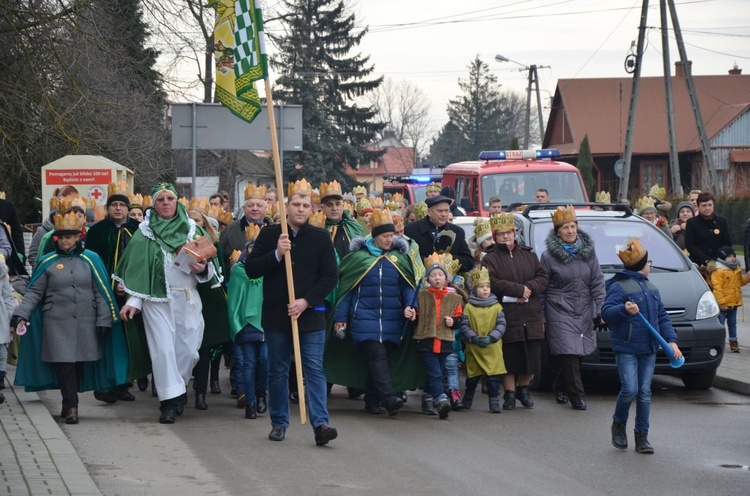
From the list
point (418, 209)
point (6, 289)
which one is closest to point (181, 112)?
→ point (418, 209)

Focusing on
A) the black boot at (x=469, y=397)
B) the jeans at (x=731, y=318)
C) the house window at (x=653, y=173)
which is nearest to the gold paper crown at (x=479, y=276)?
the black boot at (x=469, y=397)

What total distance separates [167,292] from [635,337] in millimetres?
3814

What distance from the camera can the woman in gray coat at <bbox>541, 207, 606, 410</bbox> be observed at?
11.0 m

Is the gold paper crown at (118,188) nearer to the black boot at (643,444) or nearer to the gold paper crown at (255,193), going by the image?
the gold paper crown at (255,193)

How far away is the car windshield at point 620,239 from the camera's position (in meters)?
12.5

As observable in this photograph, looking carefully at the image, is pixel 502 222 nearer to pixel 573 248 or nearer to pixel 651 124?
pixel 573 248

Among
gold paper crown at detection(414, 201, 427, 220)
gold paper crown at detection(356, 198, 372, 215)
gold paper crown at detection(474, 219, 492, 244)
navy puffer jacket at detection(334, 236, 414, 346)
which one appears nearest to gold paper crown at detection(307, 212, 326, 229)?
navy puffer jacket at detection(334, 236, 414, 346)

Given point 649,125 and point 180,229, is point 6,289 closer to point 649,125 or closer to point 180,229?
point 180,229

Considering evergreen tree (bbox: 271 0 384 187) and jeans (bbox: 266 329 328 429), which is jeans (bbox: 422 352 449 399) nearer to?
jeans (bbox: 266 329 328 429)

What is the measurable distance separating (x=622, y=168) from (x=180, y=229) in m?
24.9

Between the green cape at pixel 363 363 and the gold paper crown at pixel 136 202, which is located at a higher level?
the gold paper crown at pixel 136 202

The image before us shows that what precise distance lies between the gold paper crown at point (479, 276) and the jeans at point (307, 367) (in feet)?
7.51

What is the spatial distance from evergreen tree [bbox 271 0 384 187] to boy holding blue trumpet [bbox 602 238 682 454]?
51263 millimetres

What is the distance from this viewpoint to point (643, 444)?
8.80 meters
